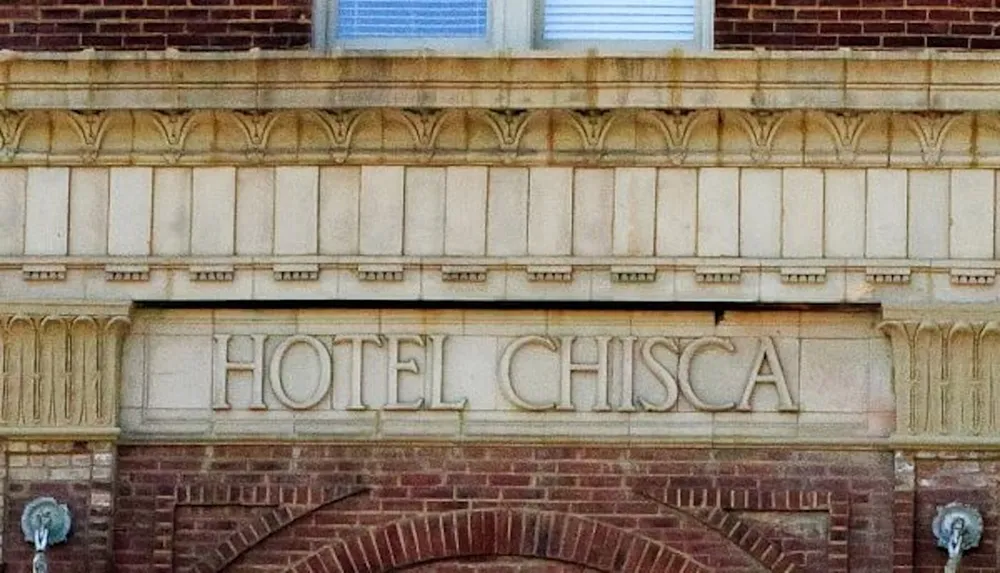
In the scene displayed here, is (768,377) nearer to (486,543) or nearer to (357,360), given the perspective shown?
(486,543)

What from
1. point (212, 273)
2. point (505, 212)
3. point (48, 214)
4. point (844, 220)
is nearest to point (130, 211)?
point (48, 214)

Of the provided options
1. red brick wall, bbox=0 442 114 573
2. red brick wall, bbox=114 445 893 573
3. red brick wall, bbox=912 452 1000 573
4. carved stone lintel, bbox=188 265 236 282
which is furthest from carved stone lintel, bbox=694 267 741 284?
red brick wall, bbox=0 442 114 573

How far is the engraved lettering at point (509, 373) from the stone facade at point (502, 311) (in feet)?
0.05

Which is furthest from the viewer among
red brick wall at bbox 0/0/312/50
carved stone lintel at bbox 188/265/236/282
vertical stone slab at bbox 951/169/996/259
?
red brick wall at bbox 0/0/312/50

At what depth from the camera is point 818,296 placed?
59.2 ft

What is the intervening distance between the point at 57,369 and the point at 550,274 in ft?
9.32

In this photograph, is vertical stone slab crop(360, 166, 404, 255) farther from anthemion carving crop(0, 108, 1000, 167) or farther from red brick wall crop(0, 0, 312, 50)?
red brick wall crop(0, 0, 312, 50)

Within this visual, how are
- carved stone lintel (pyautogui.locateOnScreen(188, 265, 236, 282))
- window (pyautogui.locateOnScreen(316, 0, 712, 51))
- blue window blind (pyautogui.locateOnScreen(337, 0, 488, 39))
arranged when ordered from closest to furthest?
carved stone lintel (pyautogui.locateOnScreen(188, 265, 236, 282)) → window (pyautogui.locateOnScreen(316, 0, 712, 51)) → blue window blind (pyautogui.locateOnScreen(337, 0, 488, 39))

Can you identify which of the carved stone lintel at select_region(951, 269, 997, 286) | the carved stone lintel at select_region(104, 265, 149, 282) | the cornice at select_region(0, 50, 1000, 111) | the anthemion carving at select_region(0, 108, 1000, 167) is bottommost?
the carved stone lintel at select_region(104, 265, 149, 282)

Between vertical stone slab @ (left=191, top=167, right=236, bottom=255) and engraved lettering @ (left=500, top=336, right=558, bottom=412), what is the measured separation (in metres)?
1.67

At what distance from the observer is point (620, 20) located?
18891 mm

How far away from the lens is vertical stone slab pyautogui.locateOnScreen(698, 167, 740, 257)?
59.4 feet

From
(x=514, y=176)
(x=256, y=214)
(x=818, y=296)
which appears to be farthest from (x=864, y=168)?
(x=256, y=214)

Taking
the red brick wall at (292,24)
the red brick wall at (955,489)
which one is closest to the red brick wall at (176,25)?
the red brick wall at (292,24)
